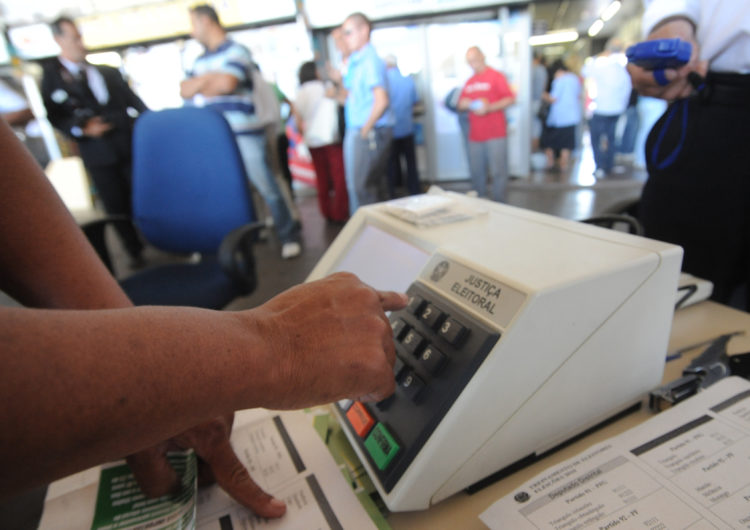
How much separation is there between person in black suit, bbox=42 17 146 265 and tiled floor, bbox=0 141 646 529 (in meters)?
0.78

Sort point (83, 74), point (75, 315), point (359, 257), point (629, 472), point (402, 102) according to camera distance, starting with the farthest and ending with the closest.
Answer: point (402, 102), point (83, 74), point (359, 257), point (629, 472), point (75, 315)

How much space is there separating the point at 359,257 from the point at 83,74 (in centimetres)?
252

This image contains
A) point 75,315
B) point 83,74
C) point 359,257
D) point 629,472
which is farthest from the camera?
point 83,74

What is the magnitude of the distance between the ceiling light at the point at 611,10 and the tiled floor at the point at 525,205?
8.46 feet

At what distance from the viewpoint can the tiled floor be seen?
8.20ft

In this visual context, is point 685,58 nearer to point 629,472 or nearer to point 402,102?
point 629,472

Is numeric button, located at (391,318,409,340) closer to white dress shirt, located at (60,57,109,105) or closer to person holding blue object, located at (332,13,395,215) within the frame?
person holding blue object, located at (332,13,395,215)

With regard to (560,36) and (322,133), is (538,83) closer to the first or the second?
(322,133)

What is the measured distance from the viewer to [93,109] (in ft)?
7.73

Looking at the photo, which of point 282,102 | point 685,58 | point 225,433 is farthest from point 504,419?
point 282,102

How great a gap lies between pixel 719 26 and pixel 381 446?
37.9 inches

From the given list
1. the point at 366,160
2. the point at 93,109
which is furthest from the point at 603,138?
the point at 93,109

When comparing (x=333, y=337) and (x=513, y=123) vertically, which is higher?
(x=333, y=337)

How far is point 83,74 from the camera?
231cm
